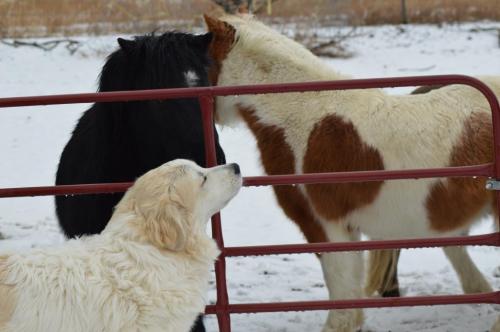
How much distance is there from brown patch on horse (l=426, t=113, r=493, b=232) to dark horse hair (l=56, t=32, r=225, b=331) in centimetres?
131

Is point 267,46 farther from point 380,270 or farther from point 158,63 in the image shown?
point 380,270

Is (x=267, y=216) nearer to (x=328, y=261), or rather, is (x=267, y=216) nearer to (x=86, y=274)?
(x=328, y=261)

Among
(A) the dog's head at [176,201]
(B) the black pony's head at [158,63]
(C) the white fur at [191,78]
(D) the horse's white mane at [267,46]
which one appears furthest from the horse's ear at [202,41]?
(A) the dog's head at [176,201]

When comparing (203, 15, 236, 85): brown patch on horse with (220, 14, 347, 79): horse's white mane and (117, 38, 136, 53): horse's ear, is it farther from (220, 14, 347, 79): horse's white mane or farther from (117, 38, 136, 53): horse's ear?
(117, 38, 136, 53): horse's ear

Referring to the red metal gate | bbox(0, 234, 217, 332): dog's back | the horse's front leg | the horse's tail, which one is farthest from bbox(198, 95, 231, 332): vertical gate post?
the horse's tail

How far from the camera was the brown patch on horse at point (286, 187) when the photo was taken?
454cm

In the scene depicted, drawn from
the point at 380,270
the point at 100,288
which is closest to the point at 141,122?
the point at 100,288

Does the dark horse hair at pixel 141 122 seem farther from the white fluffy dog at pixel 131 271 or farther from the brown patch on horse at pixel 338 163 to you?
the white fluffy dog at pixel 131 271

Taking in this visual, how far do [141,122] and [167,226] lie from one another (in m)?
1.29

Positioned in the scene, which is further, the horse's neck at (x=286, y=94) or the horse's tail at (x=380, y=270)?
the horse's tail at (x=380, y=270)

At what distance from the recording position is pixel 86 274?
9.06 feet

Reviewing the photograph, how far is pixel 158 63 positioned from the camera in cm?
403

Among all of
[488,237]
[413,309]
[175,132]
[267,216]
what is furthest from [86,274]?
[267,216]

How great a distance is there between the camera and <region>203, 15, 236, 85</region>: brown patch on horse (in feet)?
15.5
